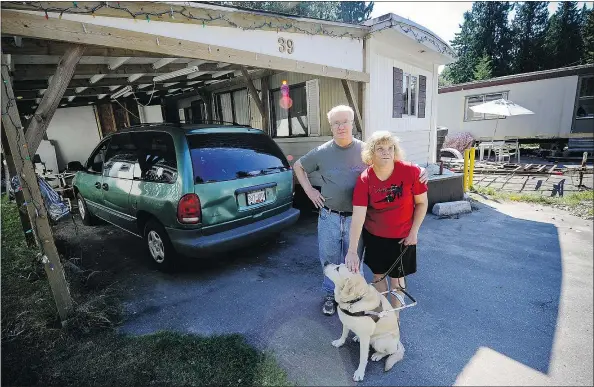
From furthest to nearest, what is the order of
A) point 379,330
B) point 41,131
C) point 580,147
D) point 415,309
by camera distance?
point 580,147 → point 415,309 → point 41,131 → point 379,330

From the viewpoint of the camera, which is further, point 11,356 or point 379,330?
point 11,356

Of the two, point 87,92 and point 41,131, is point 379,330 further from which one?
point 87,92

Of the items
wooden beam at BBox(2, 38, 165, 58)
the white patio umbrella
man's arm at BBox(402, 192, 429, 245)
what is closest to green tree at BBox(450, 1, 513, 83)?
the white patio umbrella

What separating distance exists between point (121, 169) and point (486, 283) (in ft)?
15.9

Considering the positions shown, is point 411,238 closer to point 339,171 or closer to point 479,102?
point 339,171

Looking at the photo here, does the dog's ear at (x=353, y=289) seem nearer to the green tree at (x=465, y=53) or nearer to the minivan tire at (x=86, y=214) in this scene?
the minivan tire at (x=86, y=214)

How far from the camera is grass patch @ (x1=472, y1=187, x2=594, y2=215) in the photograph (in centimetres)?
591

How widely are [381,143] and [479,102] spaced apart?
16.2m

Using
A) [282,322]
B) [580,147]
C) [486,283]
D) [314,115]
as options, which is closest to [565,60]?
[580,147]

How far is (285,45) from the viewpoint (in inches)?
177

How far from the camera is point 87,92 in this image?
322 inches

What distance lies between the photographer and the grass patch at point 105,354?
214 cm

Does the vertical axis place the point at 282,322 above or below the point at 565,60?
below

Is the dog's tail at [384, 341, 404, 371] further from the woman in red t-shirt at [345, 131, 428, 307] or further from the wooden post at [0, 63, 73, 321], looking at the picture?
the wooden post at [0, 63, 73, 321]
